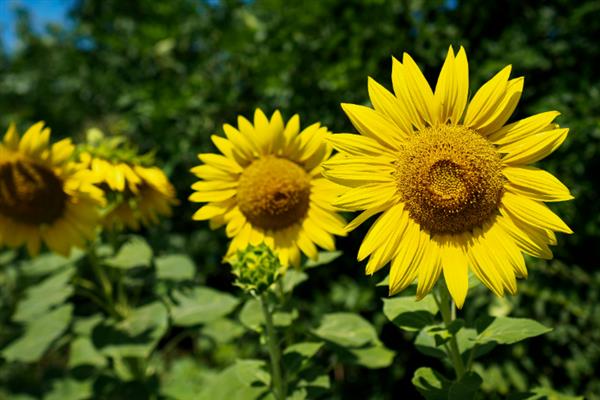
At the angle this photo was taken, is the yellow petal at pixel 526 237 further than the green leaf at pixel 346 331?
No

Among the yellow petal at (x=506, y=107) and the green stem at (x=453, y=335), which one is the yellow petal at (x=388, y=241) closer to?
the green stem at (x=453, y=335)

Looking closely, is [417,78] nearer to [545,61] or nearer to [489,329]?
[489,329]

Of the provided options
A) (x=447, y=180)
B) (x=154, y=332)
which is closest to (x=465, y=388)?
(x=447, y=180)

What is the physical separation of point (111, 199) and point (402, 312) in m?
1.24

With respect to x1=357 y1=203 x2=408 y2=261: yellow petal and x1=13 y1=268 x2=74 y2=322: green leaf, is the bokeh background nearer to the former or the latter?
x1=13 y1=268 x2=74 y2=322: green leaf

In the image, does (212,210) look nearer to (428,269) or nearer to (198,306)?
(198,306)

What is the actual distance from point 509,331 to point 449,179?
40 cm

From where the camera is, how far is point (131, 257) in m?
2.12

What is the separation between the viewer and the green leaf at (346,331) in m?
1.75

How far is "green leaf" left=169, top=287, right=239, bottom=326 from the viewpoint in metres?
2.04

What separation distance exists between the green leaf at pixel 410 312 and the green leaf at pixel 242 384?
1.33ft

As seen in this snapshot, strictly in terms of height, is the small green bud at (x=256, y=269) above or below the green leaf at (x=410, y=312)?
above

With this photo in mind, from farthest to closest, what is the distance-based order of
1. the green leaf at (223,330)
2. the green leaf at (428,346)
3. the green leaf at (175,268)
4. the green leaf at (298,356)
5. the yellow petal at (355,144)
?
1. the green leaf at (175,268)
2. the green leaf at (223,330)
3. the green leaf at (298,356)
4. the green leaf at (428,346)
5. the yellow petal at (355,144)

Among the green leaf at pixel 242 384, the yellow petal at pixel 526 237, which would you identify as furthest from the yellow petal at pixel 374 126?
the green leaf at pixel 242 384
